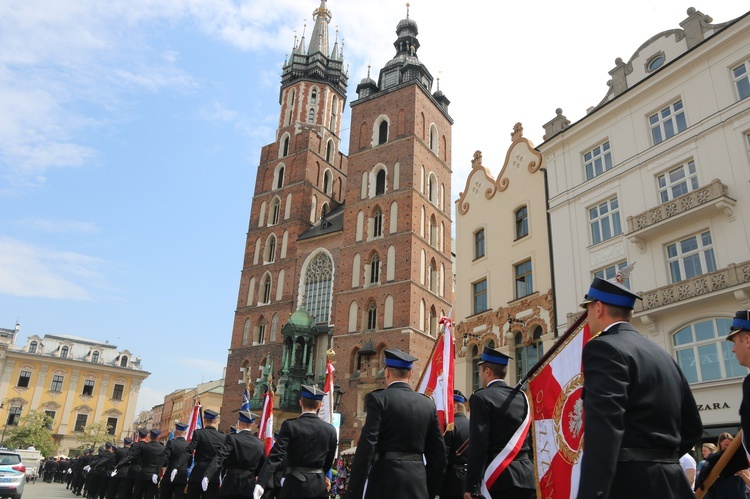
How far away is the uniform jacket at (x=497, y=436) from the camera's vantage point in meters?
5.01

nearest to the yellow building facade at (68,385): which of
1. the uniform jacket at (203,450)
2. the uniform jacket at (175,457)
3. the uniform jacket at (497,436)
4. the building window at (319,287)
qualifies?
the building window at (319,287)

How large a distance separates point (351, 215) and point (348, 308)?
7367mm

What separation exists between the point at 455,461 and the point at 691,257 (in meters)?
12.5

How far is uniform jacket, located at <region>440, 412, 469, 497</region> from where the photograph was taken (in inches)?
279

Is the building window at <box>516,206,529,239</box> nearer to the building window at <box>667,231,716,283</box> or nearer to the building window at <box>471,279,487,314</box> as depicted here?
the building window at <box>471,279,487,314</box>

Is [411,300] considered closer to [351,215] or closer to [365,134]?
[351,215]

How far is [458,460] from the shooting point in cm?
735

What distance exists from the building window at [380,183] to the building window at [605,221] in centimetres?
2458

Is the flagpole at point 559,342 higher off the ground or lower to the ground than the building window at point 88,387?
lower

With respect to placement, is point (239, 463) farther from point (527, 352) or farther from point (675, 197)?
point (675, 197)

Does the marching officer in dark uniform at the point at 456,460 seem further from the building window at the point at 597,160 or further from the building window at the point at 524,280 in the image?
the building window at the point at 597,160

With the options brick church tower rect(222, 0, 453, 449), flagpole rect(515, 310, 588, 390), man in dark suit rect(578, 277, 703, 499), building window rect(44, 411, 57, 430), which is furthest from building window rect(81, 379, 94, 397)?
man in dark suit rect(578, 277, 703, 499)

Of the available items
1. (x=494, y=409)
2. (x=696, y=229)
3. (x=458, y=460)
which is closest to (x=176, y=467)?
(x=458, y=460)

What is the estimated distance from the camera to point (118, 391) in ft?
231
